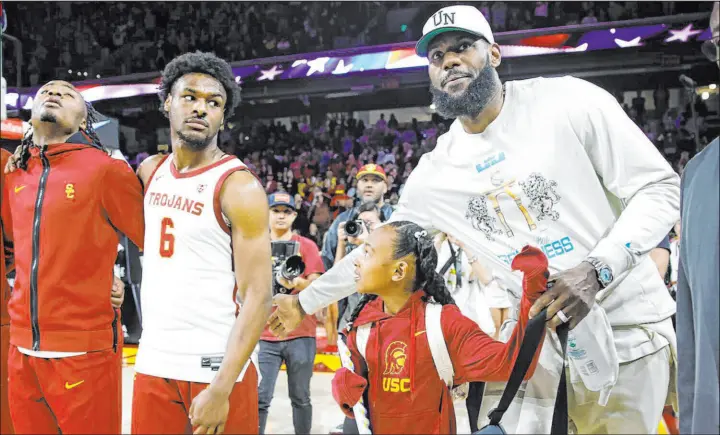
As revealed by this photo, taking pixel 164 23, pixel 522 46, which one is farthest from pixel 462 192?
pixel 164 23

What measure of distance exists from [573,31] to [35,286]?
7.02 meters

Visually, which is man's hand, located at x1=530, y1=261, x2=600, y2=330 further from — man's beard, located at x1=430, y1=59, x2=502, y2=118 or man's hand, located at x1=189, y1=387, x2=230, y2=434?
man's hand, located at x1=189, y1=387, x2=230, y2=434

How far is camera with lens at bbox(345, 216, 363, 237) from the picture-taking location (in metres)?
4.64

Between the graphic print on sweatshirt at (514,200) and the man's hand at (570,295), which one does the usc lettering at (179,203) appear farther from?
the man's hand at (570,295)

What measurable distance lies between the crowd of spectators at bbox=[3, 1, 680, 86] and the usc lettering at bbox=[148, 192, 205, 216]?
4.11 meters

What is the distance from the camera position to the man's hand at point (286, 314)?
232cm

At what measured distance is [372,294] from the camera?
8.26ft

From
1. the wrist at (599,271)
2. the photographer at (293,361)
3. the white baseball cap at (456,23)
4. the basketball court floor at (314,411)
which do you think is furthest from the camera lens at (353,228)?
the wrist at (599,271)

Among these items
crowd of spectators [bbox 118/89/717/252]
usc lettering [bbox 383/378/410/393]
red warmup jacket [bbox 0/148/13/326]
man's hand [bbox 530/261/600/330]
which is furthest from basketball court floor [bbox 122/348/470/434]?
crowd of spectators [bbox 118/89/717/252]

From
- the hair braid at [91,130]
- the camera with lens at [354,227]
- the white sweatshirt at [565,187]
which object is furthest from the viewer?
the camera with lens at [354,227]

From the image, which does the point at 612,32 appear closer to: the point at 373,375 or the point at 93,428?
the point at 373,375

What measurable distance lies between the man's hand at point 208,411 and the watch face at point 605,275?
1.15 m

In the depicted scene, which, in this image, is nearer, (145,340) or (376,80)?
(145,340)

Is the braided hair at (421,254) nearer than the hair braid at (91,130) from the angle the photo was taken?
Yes
